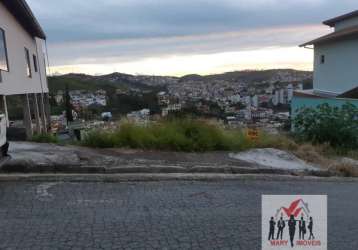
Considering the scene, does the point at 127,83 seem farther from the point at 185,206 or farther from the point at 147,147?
the point at 185,206

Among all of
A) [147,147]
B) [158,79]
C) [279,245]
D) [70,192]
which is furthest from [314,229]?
[158,79]

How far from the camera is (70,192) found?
210 inches

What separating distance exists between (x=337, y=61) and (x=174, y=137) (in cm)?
2013

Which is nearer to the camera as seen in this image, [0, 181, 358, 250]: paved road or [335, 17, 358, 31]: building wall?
[0, 181, 358, 250]: paved road

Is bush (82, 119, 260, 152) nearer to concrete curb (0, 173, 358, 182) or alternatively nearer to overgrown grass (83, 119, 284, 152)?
overgrown grass (83, 119, 284, 152)

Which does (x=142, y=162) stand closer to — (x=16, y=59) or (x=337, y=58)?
(x=16, y=59)

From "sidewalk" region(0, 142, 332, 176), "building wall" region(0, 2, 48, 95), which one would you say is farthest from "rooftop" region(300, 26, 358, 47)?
"building wall" region(0, 2, 48, 95)

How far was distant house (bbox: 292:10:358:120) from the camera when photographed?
23.0 metres

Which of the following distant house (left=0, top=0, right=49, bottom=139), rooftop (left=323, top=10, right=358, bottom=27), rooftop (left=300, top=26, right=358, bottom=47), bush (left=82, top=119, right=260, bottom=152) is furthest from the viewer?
rooftop (left=323, top=10, right=358, bottom=27)

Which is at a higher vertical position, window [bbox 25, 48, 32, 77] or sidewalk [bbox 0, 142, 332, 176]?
window [bbox 25, 48, 32, 77]

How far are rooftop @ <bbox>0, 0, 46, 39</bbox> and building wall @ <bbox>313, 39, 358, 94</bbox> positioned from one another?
18974mm

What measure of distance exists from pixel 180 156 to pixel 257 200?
2805mm

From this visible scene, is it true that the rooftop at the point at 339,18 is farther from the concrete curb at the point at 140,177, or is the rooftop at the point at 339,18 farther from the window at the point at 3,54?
the concrete curb at the point at 140,177

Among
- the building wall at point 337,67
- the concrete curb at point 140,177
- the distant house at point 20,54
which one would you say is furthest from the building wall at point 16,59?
the building wall at point 337,67
